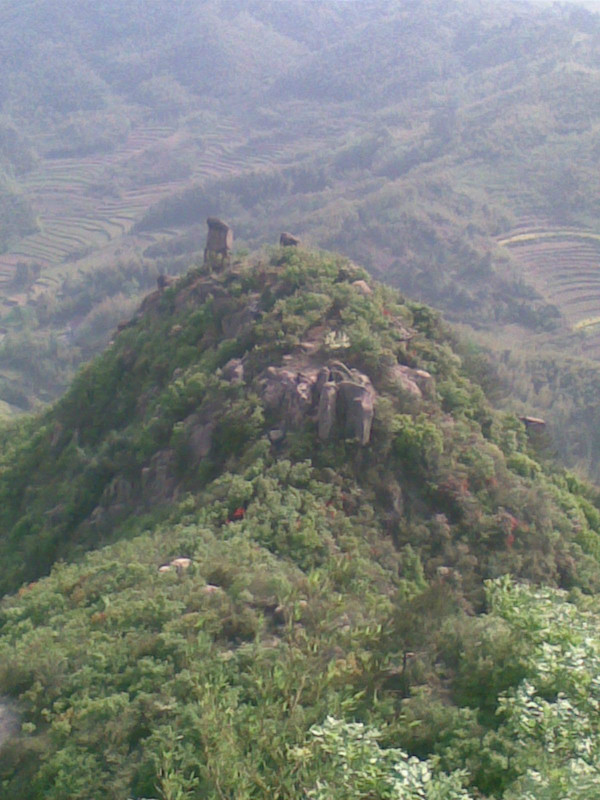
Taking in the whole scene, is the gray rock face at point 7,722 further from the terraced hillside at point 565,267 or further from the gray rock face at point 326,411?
the terraced hillside at point 565,267

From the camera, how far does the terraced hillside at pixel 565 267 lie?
77500mm

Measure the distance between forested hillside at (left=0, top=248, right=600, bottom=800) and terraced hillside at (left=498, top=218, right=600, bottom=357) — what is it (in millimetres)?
56503

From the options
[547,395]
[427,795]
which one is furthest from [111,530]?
[547,395]

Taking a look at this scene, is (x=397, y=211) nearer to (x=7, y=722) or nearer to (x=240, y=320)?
(x=240, y=320)

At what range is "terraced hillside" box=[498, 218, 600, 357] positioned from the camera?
7750cm

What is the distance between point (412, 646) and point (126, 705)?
137 inches

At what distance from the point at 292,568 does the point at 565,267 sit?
269 feet

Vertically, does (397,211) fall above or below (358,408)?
above

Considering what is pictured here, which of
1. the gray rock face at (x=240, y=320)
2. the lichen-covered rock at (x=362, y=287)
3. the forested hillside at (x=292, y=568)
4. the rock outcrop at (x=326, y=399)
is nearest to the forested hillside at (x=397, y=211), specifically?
the lichen-covered rock at (x=362, y=287)

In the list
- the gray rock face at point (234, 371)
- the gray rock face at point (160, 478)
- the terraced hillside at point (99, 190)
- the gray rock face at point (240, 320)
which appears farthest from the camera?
the terraced hillside at point (99, 190)

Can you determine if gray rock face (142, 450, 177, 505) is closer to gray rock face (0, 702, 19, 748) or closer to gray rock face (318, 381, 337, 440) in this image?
gray rock face (318, 381, 337, 440)

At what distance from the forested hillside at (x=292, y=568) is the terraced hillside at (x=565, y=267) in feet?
185

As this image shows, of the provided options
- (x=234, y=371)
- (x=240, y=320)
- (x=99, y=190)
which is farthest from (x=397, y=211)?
(x=234, y=371)

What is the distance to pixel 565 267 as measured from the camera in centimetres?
8775
